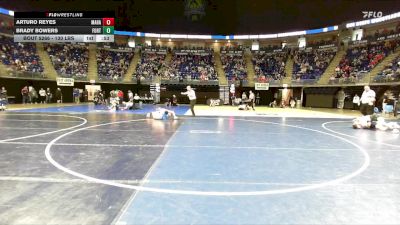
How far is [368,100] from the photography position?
14852 millimetres

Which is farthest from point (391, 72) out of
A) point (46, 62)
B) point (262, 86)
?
point (46, 62)

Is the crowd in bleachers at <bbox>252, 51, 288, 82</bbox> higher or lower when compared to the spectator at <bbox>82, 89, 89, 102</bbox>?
higher

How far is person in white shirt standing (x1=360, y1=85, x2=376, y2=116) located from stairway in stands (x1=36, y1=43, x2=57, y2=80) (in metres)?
33.7

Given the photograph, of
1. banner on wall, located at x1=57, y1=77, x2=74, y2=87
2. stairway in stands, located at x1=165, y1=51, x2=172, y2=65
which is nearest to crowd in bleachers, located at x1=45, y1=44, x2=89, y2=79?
banner on wall, located at x1=57, y1=77, x2=74, y2=87

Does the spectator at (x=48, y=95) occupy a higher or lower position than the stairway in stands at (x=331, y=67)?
lower

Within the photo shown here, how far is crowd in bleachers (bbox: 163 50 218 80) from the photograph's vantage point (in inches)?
1748

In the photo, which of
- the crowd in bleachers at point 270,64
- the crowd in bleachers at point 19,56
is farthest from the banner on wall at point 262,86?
the crowd in bleachers at point 19,56

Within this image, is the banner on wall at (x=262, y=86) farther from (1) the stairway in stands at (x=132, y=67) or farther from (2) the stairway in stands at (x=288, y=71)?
(1) the stairway in stands at (x=132, y=67)

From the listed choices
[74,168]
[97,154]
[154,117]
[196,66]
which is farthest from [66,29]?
[196,66]

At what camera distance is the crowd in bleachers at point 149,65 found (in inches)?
1724

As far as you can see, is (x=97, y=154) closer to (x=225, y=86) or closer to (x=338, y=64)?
(x=225, y=86)
